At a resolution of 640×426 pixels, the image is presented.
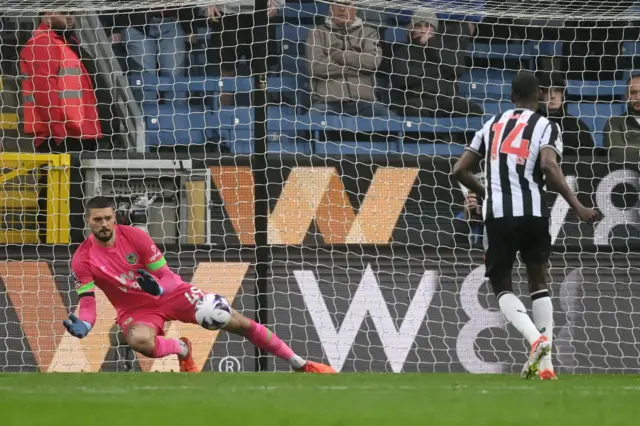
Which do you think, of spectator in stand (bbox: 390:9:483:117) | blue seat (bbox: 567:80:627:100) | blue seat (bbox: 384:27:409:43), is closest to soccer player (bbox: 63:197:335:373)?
spectator in stand (bbox: 390:9:483:117)

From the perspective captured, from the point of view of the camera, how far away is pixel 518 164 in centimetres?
663

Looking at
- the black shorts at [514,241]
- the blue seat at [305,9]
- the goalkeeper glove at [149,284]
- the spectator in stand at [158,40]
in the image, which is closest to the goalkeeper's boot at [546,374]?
the black shorts at [514,241]

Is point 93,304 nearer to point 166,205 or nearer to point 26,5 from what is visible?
point 166,205

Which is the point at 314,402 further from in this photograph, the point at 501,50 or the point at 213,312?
the point at 501,50

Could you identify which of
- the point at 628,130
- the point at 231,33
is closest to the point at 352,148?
the point at 231,33

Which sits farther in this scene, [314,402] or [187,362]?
[187,362]

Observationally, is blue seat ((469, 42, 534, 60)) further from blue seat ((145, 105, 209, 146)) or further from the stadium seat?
blue seat ((145, 105, 209, 146))

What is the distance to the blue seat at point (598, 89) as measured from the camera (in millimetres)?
9156

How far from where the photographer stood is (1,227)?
28.5ft

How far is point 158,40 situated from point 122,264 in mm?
2765

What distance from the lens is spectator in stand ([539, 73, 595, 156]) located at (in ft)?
29.3

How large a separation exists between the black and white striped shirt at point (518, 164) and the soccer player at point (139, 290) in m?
1.50

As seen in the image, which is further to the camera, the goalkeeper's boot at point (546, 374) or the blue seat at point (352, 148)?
the blue seat at point (352, 148)

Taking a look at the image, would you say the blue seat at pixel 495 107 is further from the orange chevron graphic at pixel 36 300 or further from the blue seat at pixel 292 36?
the orange chevron graphic at pixel 36 300
